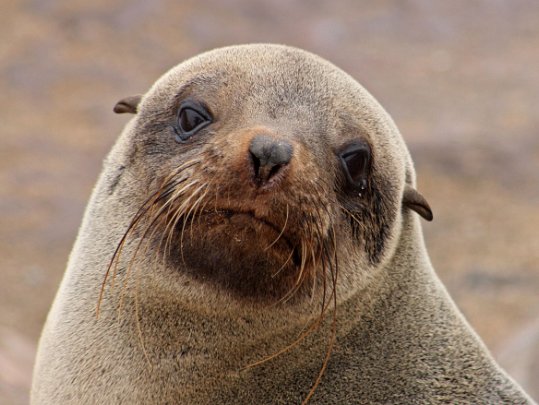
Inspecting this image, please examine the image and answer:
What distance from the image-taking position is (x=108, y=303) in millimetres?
3955

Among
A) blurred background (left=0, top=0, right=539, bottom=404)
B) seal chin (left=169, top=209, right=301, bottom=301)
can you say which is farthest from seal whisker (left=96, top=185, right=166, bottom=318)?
blurred background (left=0, top=0, right=539, bottom=404)

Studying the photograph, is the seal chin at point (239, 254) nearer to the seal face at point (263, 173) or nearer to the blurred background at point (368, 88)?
the seal face at point (263, 173)

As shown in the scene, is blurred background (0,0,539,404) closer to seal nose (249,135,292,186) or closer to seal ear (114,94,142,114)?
seal ear (114,94,142,114)

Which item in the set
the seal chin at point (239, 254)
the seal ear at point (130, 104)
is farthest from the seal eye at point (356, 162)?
the seal ear at point (130, 104)

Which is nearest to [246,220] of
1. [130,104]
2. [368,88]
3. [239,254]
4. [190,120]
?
[239,254]

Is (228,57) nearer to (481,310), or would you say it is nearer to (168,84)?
(168,84)

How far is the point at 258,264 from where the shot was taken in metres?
3.44

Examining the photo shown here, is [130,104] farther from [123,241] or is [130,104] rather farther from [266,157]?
[266,157]

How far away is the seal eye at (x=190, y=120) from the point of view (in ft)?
12.2

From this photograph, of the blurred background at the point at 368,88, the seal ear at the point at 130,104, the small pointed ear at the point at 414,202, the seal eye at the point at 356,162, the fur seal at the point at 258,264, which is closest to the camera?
the fur seal at the point at 258,264

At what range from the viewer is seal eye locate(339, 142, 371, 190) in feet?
12.4

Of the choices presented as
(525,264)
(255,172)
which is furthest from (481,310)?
(255,172)

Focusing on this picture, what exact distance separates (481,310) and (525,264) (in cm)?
130

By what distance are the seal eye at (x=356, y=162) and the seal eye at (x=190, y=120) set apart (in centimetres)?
57
